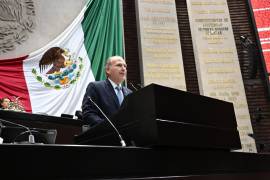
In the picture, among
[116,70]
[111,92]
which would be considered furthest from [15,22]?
[111,92]

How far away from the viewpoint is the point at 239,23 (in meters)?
5.84

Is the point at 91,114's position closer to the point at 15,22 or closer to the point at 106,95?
the point at 106,95

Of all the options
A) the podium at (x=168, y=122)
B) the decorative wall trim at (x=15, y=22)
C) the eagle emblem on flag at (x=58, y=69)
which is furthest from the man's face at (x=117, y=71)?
the decorative wall trim at (x=15, y=22)

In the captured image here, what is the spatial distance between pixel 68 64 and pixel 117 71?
263 centimetres

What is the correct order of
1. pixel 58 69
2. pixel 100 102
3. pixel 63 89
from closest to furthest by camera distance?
pixel 100 102 < pixel 63 89 < pixel 58 69

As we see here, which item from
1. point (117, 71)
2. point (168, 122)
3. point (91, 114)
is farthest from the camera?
point (117, 71)

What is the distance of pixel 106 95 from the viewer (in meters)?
2.10

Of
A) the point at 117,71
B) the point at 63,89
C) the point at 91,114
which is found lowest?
the point at 91,114

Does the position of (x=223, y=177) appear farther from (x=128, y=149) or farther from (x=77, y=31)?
(x=77, y=31)

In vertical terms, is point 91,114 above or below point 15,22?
below

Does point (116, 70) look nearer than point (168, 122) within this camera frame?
No

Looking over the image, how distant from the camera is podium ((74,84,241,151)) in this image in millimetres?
950

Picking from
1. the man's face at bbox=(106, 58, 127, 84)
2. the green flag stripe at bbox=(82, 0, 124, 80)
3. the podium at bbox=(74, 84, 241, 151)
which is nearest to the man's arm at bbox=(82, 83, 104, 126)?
the man's face at bbox=(106, 58, 127, 84)

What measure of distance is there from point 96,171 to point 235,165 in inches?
23.7
